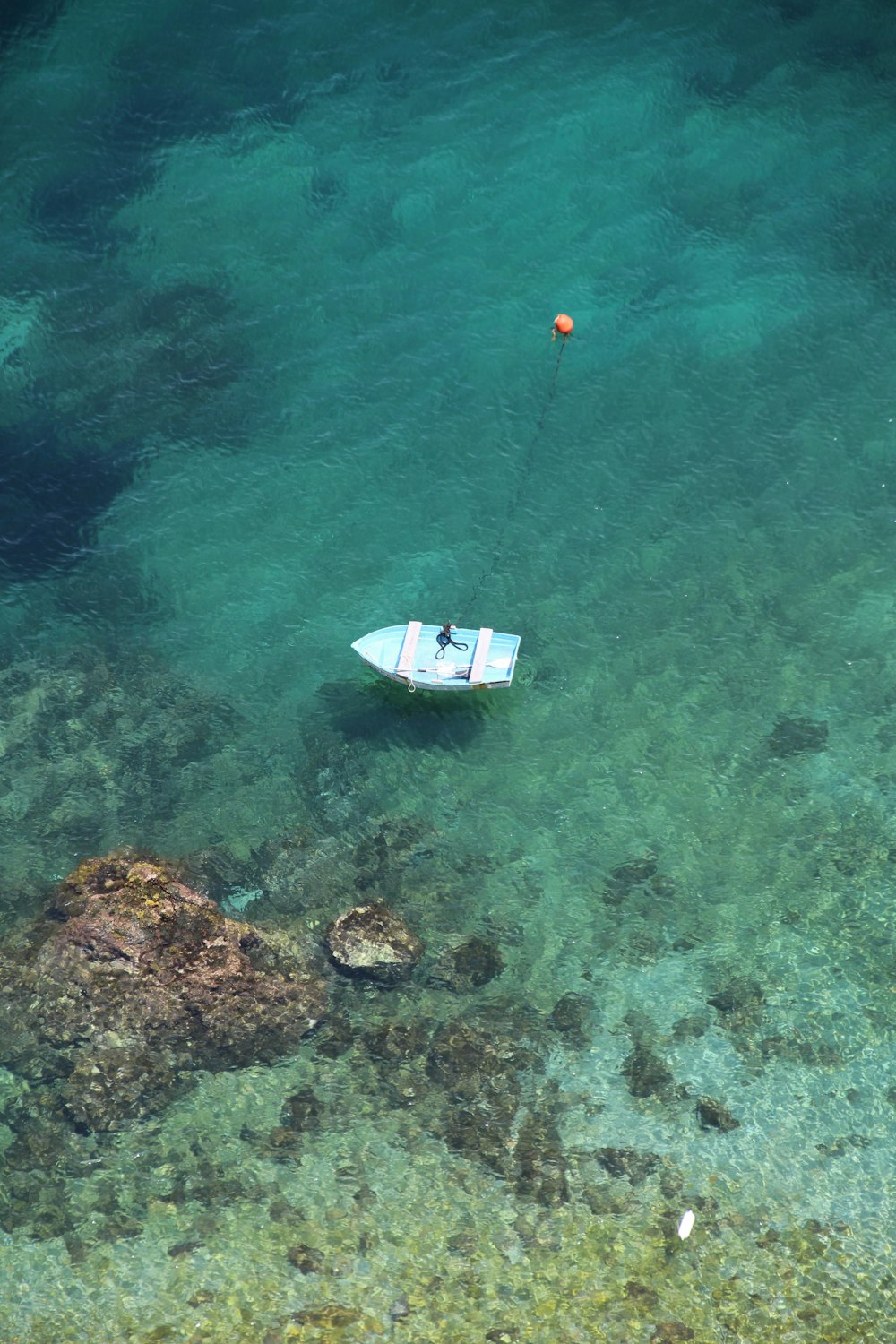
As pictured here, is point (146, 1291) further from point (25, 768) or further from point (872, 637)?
point (872, 637)

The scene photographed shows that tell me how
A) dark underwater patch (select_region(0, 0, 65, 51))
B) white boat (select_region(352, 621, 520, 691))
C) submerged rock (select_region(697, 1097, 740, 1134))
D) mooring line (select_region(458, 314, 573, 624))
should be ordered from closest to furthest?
submerged rock (select_region(697, 1097, 740, 1134)), white boat (select_region(352, 621, 520, 691)), mooring line (select_region(458, 314, 573, 624)), dark underwater patch (select_region(0, 0, 65, 51))

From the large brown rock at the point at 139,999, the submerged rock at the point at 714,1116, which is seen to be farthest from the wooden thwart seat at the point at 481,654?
the submerged rock at the point at 714,1116

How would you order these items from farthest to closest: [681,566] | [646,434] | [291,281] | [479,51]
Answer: [479,51]
[291,281]
[646,434]
[681,566]

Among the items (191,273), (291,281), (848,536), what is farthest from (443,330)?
(848,536)

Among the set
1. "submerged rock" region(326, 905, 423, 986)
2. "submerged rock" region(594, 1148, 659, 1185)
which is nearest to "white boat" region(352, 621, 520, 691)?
"submerged rock" region(326, 905, 423, 986)

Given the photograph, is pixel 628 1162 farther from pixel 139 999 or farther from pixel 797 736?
pixel 797 736

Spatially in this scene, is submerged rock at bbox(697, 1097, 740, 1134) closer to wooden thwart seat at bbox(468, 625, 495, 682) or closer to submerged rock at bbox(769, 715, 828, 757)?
submerged rock at bbox(769, 715, 828, 757)
